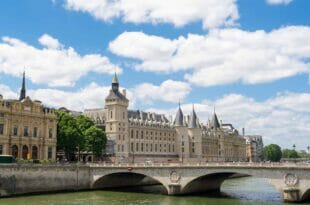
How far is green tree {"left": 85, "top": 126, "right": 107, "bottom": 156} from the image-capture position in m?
98.4

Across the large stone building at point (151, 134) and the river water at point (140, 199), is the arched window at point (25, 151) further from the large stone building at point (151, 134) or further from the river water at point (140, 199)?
the large stone building at point (151, 134)

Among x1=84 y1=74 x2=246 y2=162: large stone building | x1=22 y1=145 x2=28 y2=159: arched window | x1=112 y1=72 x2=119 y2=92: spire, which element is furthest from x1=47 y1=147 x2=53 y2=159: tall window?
x1=112 y1=72 x2=119 y2=92: spire

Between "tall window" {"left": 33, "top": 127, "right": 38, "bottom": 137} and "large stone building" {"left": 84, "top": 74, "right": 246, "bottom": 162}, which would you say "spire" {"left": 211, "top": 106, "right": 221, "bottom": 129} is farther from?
"tall window" {"left": 33, "top": 127, "right": 38, "bottom": 137}

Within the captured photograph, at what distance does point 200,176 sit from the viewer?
64.2 m

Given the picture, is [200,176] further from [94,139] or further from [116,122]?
[116,122]

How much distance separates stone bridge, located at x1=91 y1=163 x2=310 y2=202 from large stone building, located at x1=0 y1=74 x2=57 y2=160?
1705 centimetres

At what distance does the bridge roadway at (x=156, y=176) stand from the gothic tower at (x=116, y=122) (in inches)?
1639

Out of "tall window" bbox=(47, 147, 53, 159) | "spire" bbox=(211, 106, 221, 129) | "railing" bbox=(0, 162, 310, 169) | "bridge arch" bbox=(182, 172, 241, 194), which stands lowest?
"bridge arch" bbox=(182, 172, 241, 194)

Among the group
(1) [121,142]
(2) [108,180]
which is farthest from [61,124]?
(1) [121,142]

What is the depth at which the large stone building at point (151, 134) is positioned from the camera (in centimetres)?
12506

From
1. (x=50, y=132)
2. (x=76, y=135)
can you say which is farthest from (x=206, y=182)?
(x=50, y=132)

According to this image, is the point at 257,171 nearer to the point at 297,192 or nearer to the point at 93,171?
the point at 297,192

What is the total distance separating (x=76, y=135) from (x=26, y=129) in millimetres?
11140

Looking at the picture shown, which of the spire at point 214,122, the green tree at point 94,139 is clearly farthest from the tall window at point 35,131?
the spire at point 214,122
